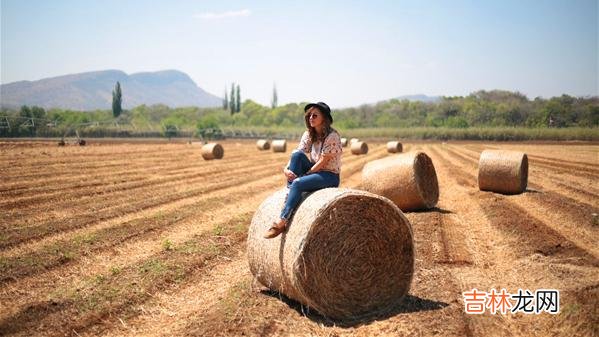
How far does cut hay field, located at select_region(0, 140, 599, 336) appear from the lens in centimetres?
556

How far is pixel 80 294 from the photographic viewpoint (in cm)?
656

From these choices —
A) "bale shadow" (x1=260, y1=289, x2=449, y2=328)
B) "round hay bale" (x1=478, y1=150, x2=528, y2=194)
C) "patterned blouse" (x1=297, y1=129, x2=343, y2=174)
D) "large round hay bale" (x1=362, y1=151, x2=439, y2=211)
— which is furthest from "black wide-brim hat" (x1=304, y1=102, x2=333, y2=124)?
"round hay bale" (x1=478, y1=150, x2=528, y2=194)

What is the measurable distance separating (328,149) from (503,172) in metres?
10.5

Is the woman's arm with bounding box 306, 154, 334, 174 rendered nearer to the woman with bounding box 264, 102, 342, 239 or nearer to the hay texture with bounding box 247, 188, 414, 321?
the woman with bounding box 264, 102, 342, 239

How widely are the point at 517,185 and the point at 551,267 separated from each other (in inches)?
321

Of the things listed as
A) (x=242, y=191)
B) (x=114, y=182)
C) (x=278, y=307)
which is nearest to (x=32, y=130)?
(x=114, y=182)

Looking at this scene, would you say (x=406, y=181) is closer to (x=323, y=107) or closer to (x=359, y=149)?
(x=323, y=107)

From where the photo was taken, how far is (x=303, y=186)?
638cm

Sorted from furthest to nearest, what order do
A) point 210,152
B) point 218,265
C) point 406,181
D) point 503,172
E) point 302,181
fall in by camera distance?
point 210,152 → point 503,172 → point 406,181 → point 218,265 → point 302,181

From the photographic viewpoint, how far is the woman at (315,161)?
6.36 m
